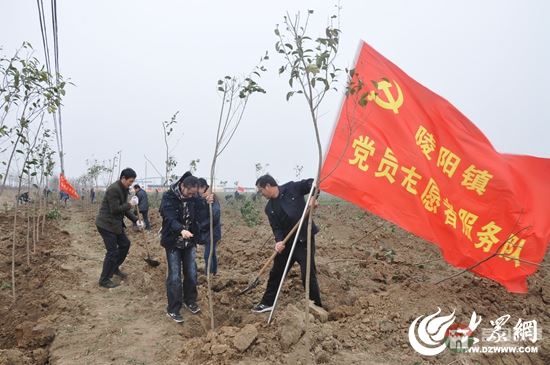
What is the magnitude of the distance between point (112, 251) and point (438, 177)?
166 inches

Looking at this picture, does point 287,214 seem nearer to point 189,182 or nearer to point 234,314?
point 189,182

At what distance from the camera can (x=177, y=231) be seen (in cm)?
431

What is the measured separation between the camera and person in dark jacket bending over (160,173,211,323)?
14.3 feet

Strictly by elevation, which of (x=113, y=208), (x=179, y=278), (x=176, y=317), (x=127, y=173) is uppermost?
(x=127, y=173)

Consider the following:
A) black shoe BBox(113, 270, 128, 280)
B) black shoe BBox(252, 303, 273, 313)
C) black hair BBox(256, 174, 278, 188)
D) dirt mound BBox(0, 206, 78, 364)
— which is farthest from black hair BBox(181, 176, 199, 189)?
black shoe BBox(113, 270, 128, 280)

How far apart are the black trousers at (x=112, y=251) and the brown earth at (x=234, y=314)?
259mm

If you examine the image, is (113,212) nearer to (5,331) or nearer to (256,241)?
(5,331)

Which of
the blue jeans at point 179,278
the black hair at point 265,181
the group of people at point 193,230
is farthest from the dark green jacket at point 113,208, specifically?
the black hair at point 265,181

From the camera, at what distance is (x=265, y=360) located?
130 inches

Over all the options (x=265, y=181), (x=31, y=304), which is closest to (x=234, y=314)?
(x=265, y=181)

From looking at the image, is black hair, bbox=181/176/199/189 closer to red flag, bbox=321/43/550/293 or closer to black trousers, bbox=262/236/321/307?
black trousers, bbox=262/236/321/307

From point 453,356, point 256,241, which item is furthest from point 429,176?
point 256,241

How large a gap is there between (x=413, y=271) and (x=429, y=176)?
9.80ft

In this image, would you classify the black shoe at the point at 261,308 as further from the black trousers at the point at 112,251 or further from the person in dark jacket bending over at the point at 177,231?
the black trousers at the point at 112,251
